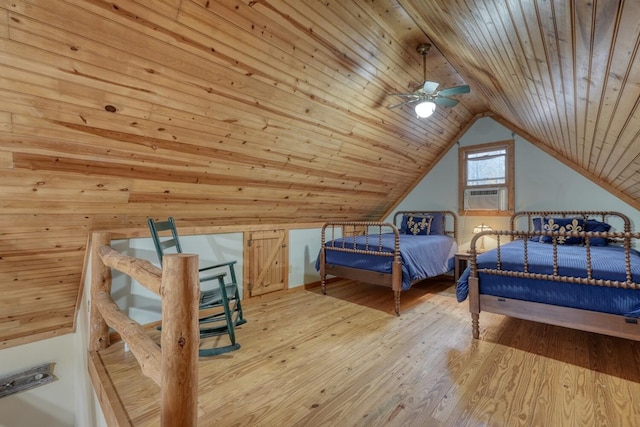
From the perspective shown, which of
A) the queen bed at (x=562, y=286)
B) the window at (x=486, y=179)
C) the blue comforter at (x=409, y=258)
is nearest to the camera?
the queen bed at (x=562, y=286)

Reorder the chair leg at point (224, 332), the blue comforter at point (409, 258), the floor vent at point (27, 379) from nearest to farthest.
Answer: the chair leg at point (224, 332) → the floor vent at point (27, 379) → the blue comforter at point (409, 258)

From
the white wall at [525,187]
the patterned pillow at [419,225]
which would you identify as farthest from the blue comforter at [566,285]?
the patterned pillow at [419,225]

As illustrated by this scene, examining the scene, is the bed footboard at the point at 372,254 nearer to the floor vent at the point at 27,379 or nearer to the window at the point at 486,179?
→ the window at the point at 486,179

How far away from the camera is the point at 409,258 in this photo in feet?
11.2

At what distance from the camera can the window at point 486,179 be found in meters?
4.54

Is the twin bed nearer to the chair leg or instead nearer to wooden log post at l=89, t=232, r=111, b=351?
the chair leg

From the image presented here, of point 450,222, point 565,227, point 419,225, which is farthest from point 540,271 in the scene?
point 450,222

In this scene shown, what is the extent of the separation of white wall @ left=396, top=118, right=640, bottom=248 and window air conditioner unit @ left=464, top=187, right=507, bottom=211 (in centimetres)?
15

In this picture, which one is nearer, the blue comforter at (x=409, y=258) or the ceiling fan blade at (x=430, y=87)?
the ceiling fan blade at (x=430, y=87)

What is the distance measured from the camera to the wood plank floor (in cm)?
165

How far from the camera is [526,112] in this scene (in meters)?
3.06

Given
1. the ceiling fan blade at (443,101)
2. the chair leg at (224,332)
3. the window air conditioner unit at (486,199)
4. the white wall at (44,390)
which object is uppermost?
the ceiling fan blade at (443,101)

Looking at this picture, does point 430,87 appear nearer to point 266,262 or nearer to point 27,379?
point 266,262

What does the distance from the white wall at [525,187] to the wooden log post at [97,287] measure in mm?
4650
